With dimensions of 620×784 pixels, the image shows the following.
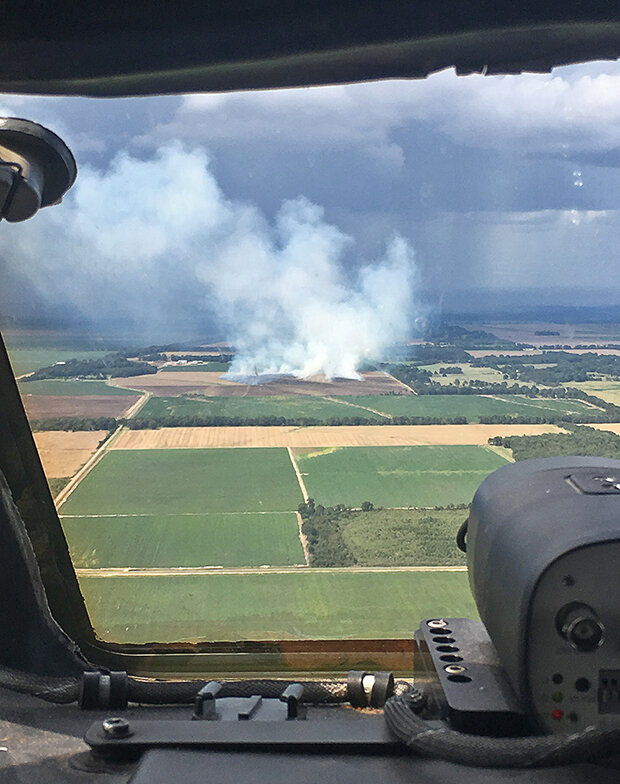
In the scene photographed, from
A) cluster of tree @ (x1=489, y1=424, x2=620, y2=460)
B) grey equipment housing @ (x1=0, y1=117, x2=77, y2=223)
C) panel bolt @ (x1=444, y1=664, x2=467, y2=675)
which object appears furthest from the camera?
cluster of tree @ (x1=489, y1=424, x2=620, y2=460)

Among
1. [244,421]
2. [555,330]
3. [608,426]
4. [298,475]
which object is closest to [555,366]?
[555,330]

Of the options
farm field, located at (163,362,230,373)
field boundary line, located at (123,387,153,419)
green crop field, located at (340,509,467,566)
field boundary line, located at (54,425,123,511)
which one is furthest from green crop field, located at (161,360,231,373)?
green crop field, located at (340,509,467,566)

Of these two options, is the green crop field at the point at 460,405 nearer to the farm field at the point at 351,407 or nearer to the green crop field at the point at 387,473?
the farm field at the point at 351,407

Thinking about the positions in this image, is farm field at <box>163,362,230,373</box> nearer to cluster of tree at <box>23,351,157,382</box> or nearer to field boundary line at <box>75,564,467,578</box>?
cluster of tree at <box>23,351,157,382</box>

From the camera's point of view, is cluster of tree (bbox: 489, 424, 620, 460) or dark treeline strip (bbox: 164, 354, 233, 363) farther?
dark treeline strip (bbox: 164, 354, 233, 363)

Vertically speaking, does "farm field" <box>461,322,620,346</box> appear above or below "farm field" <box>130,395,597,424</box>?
above

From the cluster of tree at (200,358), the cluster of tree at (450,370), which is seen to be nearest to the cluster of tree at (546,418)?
the cluster of tree at (450,370)

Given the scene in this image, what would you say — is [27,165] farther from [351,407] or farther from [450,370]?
[450,370]
